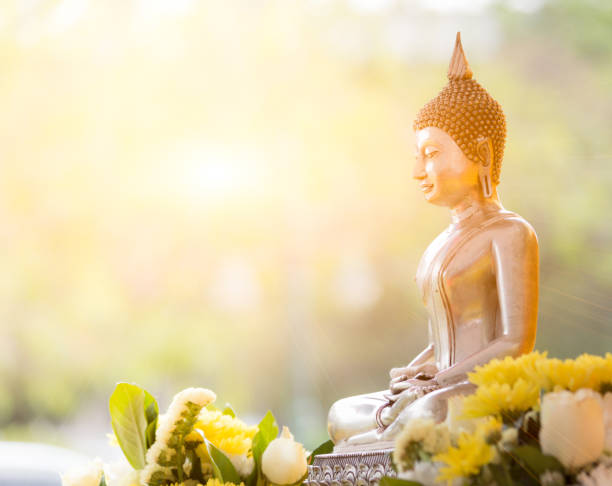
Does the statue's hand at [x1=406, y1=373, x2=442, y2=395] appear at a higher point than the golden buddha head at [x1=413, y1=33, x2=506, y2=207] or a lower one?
lower

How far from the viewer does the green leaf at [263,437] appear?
4.05 ft

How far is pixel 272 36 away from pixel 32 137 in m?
1.37

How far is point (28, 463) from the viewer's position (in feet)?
11.9

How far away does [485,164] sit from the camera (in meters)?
1.46

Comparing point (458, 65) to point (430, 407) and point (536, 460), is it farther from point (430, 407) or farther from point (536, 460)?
point (536, 460)

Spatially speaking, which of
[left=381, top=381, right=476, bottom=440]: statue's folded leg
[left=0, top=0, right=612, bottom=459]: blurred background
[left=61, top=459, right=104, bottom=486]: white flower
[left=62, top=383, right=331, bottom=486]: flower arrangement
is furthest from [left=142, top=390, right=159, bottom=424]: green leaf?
[left=0, top=0, right=612, bottom=459]: blurred background

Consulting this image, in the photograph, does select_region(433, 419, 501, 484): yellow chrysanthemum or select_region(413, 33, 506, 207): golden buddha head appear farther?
select_region(413, 33, 506, 207): golden buddha head

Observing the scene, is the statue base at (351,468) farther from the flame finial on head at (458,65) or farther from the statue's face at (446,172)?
the flame finial on head at (458,65)

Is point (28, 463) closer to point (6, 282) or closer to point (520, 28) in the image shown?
point (6, 282)

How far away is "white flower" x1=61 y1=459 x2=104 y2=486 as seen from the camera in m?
1.24

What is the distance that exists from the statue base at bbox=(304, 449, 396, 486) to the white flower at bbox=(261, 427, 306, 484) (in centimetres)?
4

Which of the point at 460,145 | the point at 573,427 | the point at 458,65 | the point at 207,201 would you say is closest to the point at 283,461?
the point at 573,427

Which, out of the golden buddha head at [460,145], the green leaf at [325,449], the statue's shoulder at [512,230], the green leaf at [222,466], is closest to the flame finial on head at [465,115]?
the golden buddha head at [460,145]

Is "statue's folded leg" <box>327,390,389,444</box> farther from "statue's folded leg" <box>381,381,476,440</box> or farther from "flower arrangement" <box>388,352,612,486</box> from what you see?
"flower arrangement" <box>388,352,612,486</box>
